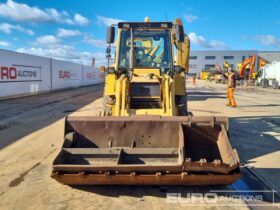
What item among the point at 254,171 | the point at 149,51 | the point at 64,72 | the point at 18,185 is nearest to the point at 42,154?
the point at 18,185

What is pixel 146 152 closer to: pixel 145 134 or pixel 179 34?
pixel 145 134

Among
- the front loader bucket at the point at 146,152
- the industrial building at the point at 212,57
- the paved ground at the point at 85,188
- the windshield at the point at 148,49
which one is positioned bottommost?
the paved ground at the point at 85,188

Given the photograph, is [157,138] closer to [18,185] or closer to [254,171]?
[254,171]

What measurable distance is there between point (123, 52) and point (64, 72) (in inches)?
914

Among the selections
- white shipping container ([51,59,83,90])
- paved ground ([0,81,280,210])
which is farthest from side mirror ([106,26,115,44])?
white shipping container ([51,59,83,90])

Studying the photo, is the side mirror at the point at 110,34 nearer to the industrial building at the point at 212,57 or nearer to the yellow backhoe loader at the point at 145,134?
the yellow backhoe loader at the point at 145,134

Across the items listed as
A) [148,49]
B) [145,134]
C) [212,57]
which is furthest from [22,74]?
[212,57]

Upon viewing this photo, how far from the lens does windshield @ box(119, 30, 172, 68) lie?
316 inches

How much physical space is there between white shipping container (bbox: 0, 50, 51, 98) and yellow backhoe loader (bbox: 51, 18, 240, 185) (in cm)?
1244

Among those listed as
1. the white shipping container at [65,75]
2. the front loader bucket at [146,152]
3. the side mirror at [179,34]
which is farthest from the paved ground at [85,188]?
the white shipping container at [65,75]

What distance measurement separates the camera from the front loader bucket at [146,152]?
4.36 metres

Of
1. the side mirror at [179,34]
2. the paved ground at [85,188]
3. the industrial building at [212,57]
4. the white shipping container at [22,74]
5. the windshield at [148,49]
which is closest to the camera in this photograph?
the paved ground at [85,188]

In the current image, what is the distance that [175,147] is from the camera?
5430 millimetres

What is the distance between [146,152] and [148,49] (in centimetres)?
364
